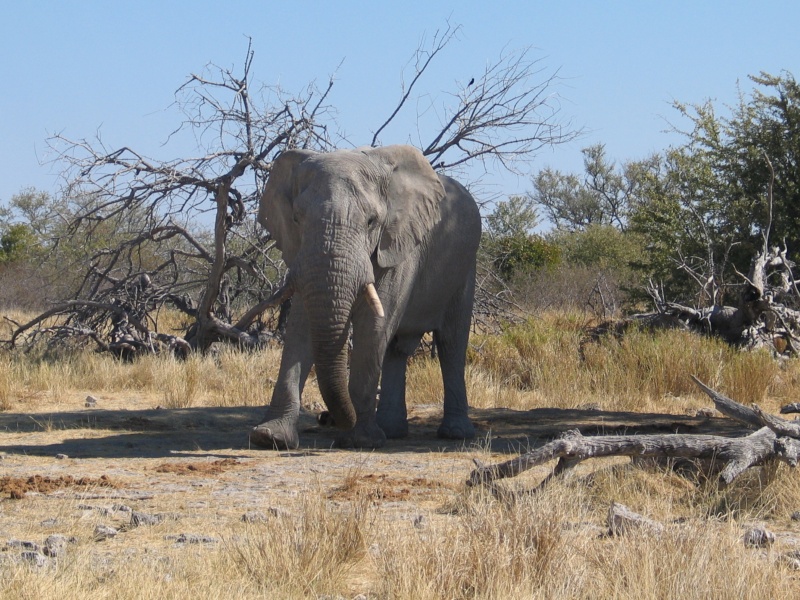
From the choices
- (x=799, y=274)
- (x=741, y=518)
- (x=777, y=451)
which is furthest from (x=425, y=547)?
(x=799, y=274)

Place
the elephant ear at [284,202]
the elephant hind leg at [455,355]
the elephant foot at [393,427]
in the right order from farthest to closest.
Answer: the elephant hind leg at [455,355]
the elephant foot at [393,427]
the elephant ear at [284,202]

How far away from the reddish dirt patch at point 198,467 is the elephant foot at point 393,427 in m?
1.98

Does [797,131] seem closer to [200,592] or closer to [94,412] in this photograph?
[94,412]

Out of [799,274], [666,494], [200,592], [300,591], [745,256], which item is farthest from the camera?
[745,256]

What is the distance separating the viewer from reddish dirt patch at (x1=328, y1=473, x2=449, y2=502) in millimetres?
6359

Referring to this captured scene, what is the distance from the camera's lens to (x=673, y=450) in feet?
20.2

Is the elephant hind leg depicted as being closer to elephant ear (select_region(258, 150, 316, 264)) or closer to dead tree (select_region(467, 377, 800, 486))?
elephant ear (select_region(258, 150, 316, 264))

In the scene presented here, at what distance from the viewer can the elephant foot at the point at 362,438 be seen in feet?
28.2

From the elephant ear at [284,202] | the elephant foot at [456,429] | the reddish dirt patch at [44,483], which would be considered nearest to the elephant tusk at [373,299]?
the elephant ear at [284,202]

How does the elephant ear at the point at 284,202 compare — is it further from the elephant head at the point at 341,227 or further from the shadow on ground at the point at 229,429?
the shadow on ground at the point at 229,429

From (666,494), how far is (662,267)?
43.6 ft

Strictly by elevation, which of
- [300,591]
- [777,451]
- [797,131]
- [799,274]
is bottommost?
[300,591]

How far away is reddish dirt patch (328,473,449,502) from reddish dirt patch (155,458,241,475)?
999mm

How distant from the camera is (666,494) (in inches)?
245
